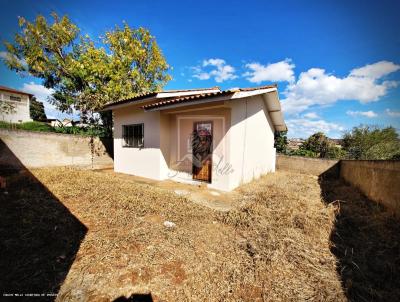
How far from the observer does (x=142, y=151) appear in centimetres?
831

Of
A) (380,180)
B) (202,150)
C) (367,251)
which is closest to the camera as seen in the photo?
(367,251)

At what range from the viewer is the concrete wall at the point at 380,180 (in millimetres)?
4512

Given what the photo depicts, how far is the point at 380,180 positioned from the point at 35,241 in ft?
27.6

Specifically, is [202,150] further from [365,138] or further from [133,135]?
[365,138]

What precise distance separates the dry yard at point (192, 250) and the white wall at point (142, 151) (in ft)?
9.56

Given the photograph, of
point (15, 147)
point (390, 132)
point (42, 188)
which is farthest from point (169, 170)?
point (390, 132)

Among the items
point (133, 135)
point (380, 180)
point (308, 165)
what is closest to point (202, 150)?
point (133, 135)

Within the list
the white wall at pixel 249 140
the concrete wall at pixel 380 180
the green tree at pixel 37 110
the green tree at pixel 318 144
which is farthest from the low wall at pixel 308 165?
the green tree at pixel 37 110

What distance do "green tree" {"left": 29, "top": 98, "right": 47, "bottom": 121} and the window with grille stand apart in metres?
33.8

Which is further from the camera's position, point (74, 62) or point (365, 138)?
point (365, 138)

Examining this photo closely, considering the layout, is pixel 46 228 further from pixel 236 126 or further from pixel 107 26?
pixel 107 26

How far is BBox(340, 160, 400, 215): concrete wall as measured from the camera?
4512 mm

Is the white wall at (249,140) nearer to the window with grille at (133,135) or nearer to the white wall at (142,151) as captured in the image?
the white wall at (142,151)

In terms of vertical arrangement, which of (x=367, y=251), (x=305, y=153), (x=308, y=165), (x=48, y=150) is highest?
(x=48, y=150)
